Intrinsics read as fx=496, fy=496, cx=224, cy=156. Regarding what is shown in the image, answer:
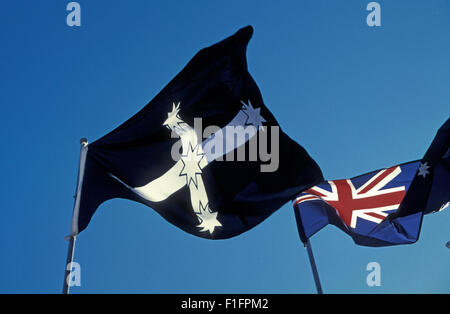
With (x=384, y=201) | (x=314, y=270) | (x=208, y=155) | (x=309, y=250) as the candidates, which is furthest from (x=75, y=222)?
(x=384, y=201)

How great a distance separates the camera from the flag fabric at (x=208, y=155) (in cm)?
815

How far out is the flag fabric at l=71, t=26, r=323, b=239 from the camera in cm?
815

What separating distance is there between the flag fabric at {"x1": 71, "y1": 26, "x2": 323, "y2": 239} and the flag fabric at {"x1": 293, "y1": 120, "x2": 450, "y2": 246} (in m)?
1.56

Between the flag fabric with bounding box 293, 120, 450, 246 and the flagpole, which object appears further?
the flag fabric with bounding box 293, 120, 450, 246

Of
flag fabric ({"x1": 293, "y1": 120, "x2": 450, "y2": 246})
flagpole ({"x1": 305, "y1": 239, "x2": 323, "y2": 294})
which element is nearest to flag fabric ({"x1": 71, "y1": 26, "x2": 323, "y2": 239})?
flagpole ({"x1": 305, "y1": 239, "x2": 323, "y2": 294})

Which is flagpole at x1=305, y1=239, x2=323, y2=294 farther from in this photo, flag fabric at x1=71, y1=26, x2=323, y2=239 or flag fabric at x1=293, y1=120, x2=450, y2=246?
flag fabric at x1=71, y1=26, x2=323, y2=239

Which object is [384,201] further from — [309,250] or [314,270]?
[314,270]

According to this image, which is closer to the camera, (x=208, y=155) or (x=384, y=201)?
(x=208, y=155)

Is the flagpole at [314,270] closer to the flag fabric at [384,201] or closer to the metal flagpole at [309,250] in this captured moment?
the metal flagpole at [309,250]

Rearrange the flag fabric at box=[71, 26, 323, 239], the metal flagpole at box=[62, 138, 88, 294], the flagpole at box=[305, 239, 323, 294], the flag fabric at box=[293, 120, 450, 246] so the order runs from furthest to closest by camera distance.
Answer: the flag fabric at box=[293, 120, 450, 246] < the flagpole at box=[305, 239, 323, 294] < the flag fabric at box=[71, 26, 323, 239] < the metal flagpole at box=[62, 138, 88, 294]

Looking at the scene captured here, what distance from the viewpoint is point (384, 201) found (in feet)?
35.2

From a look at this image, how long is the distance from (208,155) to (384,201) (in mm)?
4190

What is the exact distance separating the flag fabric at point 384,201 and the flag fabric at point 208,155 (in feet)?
5.11

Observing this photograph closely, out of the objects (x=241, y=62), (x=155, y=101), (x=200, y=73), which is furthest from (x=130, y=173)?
(x=241, y=62)
